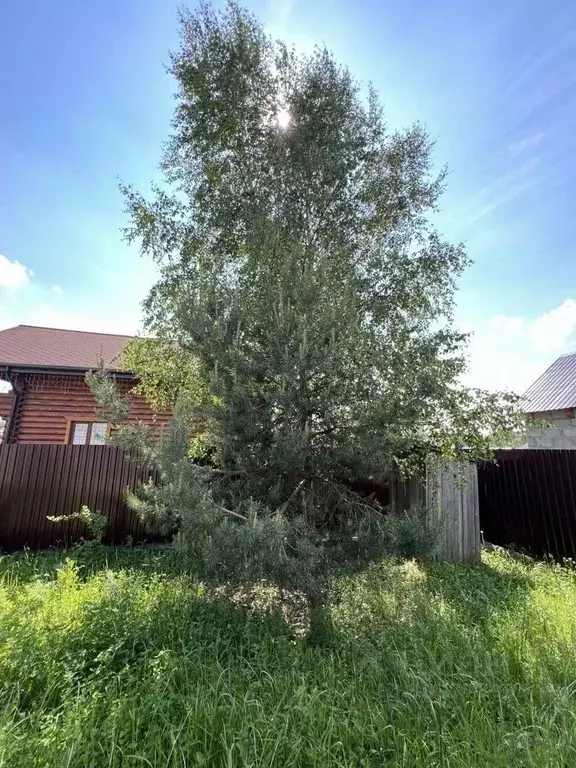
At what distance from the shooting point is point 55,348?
10109 millimetres

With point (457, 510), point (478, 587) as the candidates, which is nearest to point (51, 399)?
point (457, 510)

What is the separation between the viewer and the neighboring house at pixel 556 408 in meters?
9.81

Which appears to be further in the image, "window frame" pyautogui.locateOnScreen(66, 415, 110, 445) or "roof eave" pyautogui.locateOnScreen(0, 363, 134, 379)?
"window frame" pyautogui.locateOnScreen(66, 415, 110, 445)

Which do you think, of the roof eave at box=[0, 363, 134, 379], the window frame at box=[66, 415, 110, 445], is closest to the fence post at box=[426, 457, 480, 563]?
the roof eave at box=[0, 363, 134, 379]

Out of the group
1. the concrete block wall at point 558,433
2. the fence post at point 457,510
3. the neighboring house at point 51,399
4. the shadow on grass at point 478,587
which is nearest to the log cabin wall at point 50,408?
the neighboring house at point 51,399

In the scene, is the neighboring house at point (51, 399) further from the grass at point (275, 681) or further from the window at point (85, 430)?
the grass at point (275, 681)

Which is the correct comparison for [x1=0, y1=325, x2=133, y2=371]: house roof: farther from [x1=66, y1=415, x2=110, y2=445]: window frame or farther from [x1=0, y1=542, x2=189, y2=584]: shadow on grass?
[x1=0, y1=542, x2=189, y2=584]: shadow on grass

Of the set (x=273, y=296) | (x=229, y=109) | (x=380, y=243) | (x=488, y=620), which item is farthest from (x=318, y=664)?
(x=229, y=109)

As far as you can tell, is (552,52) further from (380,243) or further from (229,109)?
(229,109)

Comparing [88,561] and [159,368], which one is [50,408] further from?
[88,561]

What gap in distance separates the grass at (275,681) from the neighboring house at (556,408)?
25.3ft

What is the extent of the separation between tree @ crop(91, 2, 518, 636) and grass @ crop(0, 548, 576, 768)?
61cm

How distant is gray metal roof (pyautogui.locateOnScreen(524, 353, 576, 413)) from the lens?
10.1m

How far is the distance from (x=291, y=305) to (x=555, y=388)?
10977 mm
